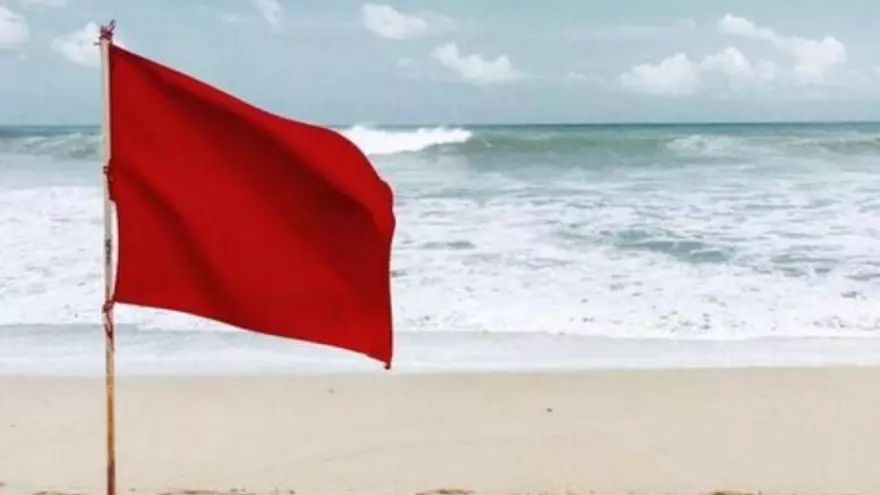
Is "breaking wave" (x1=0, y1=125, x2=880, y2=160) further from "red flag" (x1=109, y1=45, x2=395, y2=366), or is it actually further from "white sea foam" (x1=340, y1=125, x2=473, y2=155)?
"red flag" (x1=109, y1=45, x2=395, y2=366)

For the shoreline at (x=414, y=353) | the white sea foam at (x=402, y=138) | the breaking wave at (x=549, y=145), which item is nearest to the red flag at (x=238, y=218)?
the shoreline at (x=414, y=353)

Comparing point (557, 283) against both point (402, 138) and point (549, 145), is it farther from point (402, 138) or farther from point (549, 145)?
point (402, 138)

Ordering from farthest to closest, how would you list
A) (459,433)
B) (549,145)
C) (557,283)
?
1. (549,145)
2. (557,283)
3. (459,433)

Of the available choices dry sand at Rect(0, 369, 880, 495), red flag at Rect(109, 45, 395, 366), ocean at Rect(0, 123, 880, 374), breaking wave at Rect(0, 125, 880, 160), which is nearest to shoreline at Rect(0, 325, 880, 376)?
ocean at Rect(0, 123, 880, 374)

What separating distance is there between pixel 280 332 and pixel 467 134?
38577 mm

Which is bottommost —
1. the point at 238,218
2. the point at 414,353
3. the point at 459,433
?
the point at 414,353

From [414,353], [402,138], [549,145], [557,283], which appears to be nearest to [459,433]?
[414,353]

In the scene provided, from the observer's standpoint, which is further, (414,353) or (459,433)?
(414,353)

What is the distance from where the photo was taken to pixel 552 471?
561 cm

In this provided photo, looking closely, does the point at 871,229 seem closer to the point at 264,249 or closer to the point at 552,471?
the point at 552,471

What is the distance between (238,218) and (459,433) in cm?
295

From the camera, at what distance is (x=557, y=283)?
37.2ft

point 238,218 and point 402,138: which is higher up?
point 238,218

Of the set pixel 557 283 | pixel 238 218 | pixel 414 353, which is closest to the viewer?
pixel 238 218
